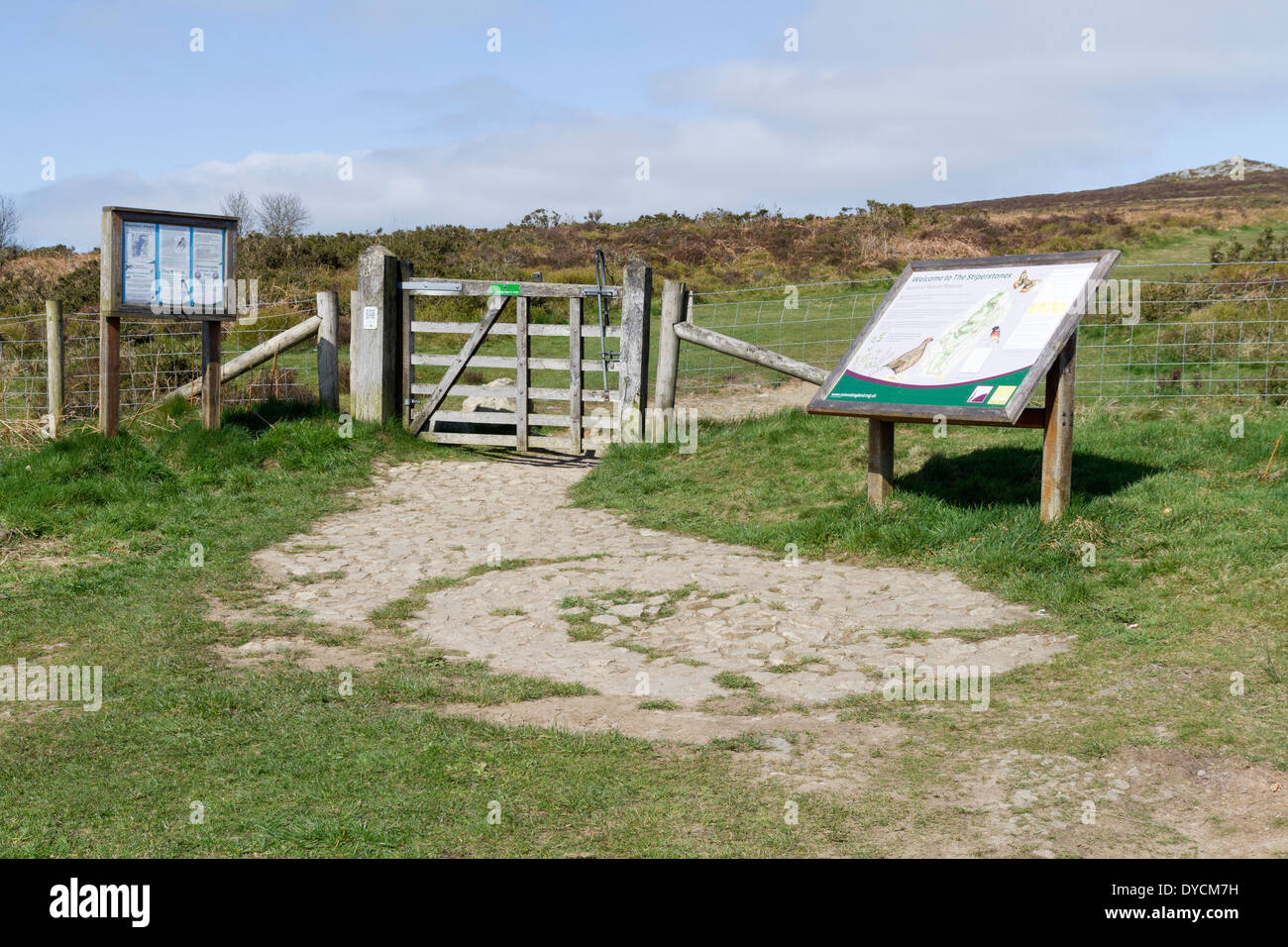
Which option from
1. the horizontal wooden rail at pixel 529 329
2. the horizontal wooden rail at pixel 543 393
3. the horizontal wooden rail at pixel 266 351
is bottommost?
the horizontal wooden rail at pixel 543 393

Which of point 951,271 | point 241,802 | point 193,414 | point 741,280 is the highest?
point 741,280

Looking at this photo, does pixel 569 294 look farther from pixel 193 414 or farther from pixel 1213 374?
pixel 1213 374

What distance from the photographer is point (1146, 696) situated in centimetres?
579

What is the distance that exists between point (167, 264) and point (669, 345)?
551 cm

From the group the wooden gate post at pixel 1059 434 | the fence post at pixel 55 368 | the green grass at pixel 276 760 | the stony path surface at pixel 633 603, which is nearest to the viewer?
the green grass at pixel 276 760

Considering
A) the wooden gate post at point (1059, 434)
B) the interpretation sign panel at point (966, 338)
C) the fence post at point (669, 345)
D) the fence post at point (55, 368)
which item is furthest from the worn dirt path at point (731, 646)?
the fence post at point (55, 368)

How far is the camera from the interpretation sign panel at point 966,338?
8.32m

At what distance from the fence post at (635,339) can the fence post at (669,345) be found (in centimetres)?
19

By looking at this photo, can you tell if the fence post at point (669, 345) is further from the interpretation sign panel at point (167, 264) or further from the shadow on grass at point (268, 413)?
the interpretation sign panel at point (167, 264)

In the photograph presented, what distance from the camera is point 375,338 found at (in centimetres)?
1357

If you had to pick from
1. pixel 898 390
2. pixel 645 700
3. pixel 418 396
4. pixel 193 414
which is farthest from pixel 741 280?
pixel 645 700

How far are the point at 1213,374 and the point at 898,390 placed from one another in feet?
22.0

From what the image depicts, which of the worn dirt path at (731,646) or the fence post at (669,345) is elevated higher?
the fence post at (669,345)

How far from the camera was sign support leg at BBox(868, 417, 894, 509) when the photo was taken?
31.2 ft
